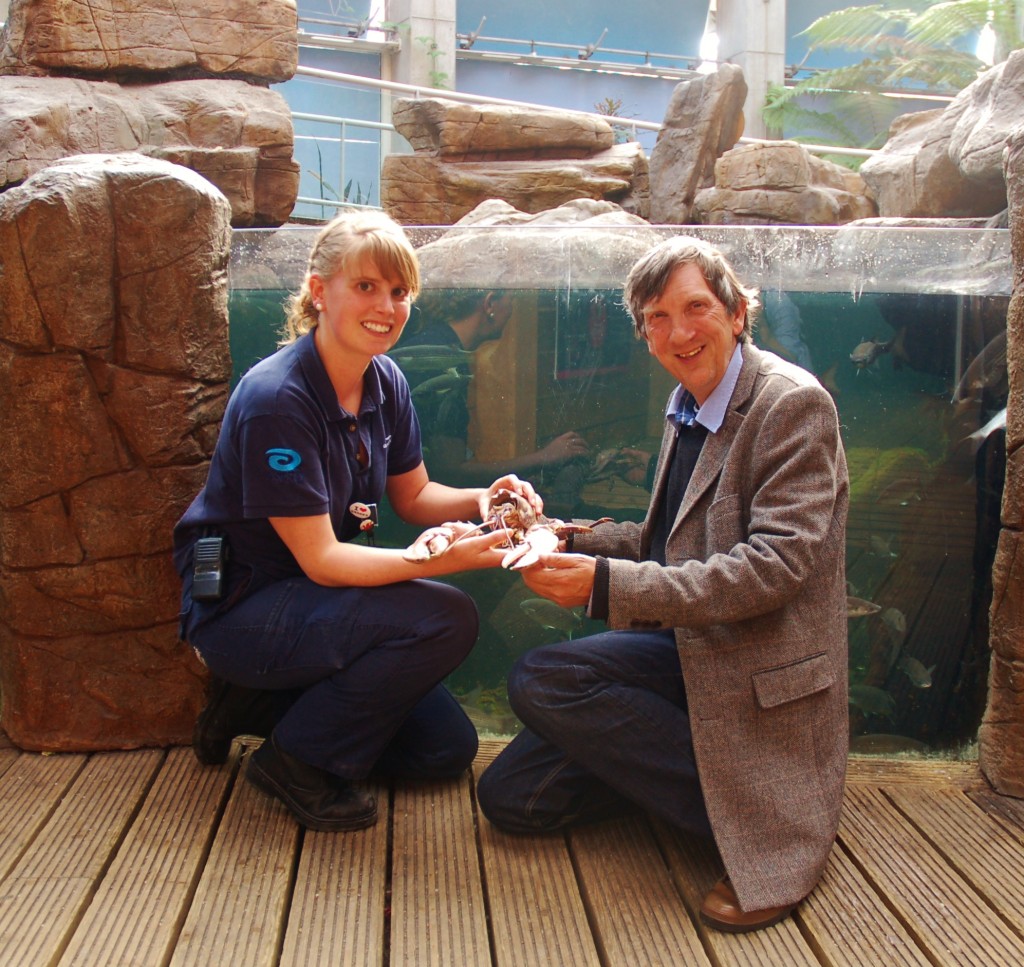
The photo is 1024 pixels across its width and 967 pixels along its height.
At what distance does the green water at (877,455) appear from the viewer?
147 inches

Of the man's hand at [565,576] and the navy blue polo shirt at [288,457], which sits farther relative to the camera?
the navy blue polo shirt at [288,457]

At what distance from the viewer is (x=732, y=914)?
242 cm

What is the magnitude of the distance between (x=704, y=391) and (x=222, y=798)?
1.76 m

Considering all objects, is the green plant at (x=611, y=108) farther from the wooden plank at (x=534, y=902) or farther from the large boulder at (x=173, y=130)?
the wooden plank at (x=534, y=902)

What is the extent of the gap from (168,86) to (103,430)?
326 cm

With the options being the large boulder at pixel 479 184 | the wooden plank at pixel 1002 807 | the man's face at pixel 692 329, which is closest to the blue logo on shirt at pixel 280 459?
the man's face at pixel 692 329

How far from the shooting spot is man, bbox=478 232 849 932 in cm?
241

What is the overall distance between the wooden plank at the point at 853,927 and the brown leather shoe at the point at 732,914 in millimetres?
78

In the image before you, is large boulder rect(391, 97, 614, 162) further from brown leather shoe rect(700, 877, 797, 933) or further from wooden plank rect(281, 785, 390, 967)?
brown leather shoe rect(700, 877, 797, 933)

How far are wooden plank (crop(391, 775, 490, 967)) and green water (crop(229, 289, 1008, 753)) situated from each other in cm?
105

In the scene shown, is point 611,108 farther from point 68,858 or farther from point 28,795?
point 68,858

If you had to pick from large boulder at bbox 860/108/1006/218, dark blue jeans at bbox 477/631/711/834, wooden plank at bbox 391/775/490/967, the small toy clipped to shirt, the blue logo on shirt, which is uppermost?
large boulder at bbox 860/108/1006/218

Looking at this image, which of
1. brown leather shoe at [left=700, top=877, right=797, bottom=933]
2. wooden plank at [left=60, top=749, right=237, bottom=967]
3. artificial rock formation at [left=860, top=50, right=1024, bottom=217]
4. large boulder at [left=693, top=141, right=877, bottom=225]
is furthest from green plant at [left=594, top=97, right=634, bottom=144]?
brown leather shoe at [left=700, top=877, right=797, bottom=933]

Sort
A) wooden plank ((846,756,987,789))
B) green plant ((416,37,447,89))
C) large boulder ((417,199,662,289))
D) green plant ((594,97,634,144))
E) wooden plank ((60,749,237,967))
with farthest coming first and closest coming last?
green plant ((594,97,634,144)) → green plant ((416,37,447,89)) → large boulder ((417,199,662,289)) → wooden plank ((846,756,987,789)) → wooden plank ((60,749,237,967))
